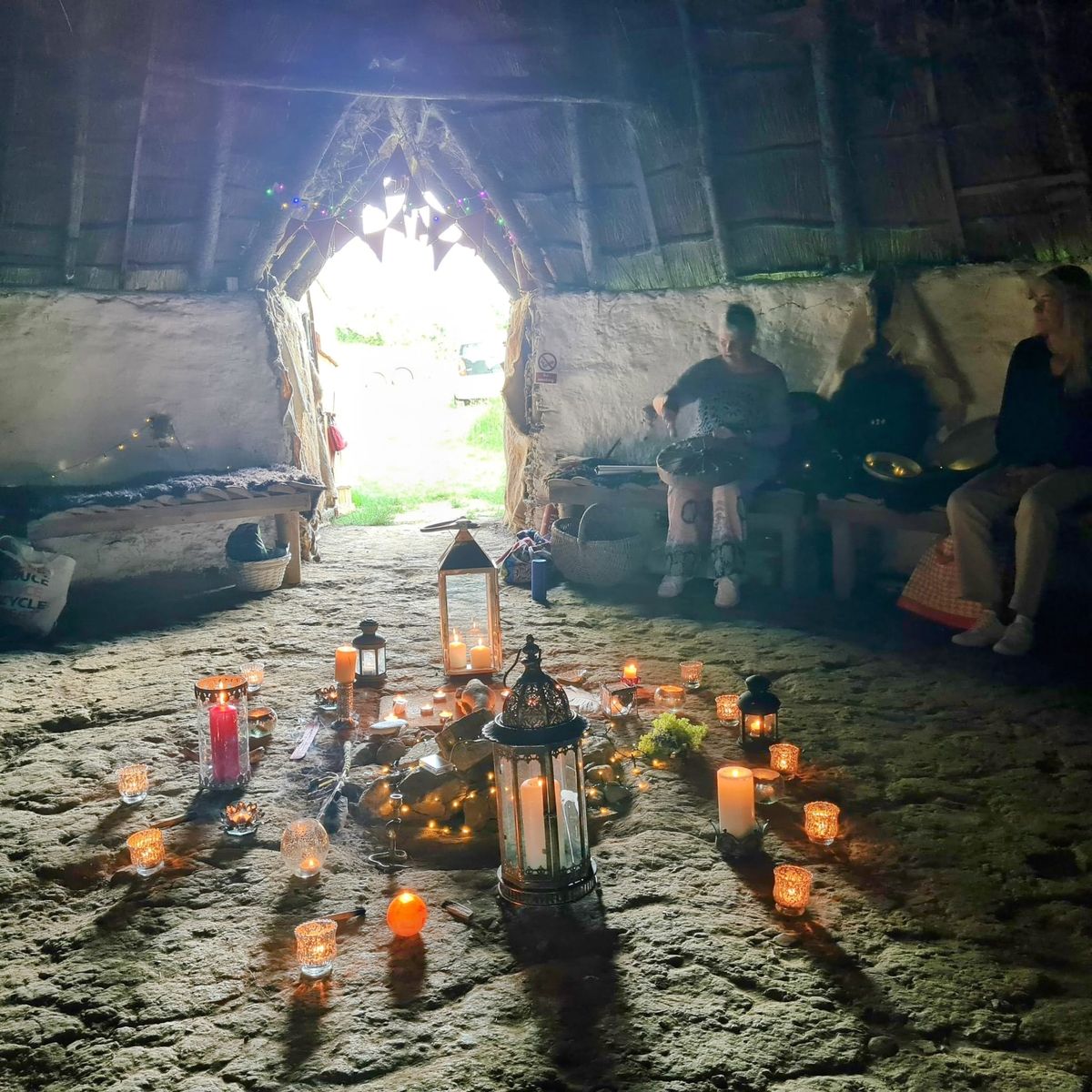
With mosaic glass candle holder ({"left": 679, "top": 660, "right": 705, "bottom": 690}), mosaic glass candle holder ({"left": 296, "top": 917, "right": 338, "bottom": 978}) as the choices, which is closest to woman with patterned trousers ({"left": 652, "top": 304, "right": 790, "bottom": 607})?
mosaic glass candle holder ({"left": 679, "top": 660, "right": 705, "bottom": 690})

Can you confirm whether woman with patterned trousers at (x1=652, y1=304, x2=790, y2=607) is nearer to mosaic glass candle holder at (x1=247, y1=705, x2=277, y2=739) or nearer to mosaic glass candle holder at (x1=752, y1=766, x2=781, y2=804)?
mosaic glass candle holder at (x1=752, y1=766, x2=781, y2=804)

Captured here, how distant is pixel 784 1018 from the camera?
70.4 inches

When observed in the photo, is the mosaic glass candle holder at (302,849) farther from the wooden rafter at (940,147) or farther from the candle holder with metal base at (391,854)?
the wooden rafter at (940,147)

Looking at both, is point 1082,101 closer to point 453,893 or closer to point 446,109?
point 446,109

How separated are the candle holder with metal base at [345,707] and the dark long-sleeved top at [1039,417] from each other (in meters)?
3.14

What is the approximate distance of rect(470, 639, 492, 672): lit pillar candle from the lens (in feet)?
13.1

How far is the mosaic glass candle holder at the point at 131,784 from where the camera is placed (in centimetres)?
292

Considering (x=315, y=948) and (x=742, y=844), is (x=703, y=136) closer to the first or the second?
(x=742, y=844)

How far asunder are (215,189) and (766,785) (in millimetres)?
5325

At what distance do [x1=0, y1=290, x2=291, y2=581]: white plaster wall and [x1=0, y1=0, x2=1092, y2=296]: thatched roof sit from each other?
0.83 feet

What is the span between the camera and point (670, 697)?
363 cm

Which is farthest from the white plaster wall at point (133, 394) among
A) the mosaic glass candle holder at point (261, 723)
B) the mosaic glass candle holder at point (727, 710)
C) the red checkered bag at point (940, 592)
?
the red checkered bag at point (940, 592)

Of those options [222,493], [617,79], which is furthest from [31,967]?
[617,79]

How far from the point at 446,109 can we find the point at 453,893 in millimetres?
5480
